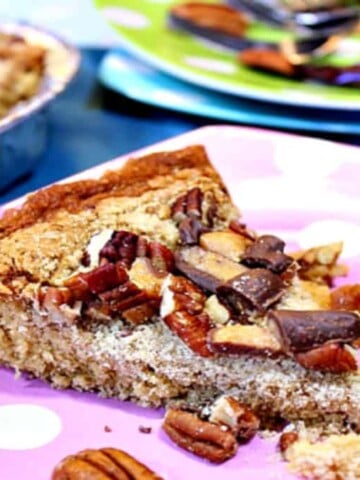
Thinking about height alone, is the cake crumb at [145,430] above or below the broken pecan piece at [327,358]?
below

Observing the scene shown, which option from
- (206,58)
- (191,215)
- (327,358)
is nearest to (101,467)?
(327,358)

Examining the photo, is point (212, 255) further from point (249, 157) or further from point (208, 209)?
point (249, 157)

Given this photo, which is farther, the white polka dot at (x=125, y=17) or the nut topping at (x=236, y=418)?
the white polka dot at (x=125, y=17)

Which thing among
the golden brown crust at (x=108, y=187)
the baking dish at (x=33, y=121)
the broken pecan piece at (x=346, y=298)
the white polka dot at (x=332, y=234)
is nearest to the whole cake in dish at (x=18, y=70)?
the baking dish at (x=33, y=121)

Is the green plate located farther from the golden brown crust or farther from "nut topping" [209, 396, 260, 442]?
"nut topping" [209, 396, 260, 442]

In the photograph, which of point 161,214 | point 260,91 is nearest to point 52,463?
point 161,214

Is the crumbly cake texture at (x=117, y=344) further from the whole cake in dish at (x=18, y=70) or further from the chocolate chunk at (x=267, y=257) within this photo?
the whole cake in dish at (x=18, y=70)
